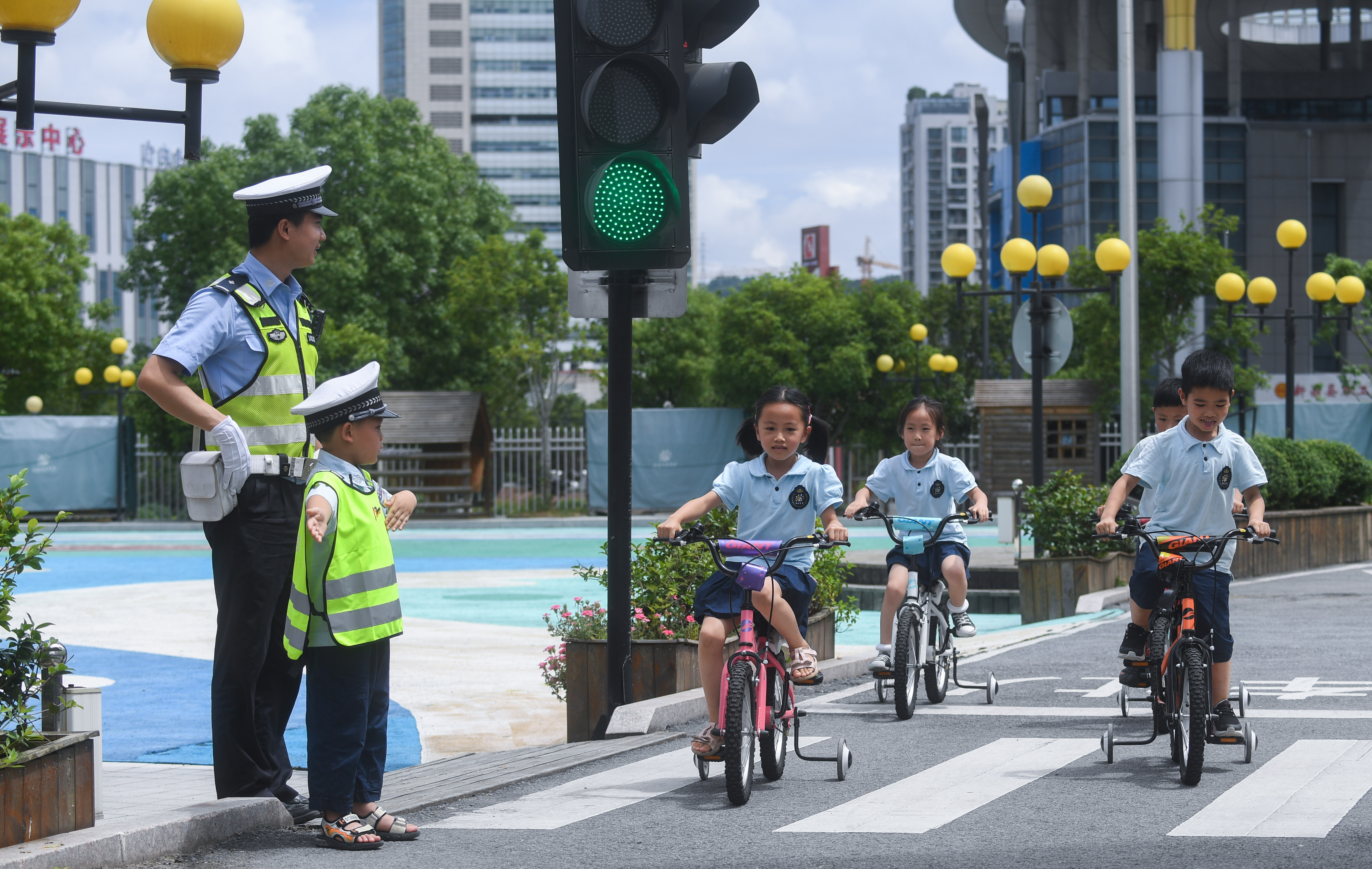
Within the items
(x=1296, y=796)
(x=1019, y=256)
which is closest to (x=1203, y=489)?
(x=1296, y=796)

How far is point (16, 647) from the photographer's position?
4691 mm

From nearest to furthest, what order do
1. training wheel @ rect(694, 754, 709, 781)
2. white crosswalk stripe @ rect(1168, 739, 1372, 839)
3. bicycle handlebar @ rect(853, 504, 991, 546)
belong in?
white crosswalk stripe @ rect(1168, 739, 1372, 839) < training wheel @ rect(694, 754, 709, 781) < bicycle handlebar @ rect(853, 504, 991, 546)

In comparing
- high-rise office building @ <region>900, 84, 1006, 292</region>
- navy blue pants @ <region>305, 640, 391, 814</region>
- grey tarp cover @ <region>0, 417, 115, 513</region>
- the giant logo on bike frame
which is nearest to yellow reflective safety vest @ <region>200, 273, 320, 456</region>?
navy blue pants @ <region>305, 640, 391, 814</region>

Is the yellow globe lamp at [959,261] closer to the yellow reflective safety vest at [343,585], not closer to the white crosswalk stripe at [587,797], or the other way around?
the white crosswalk stripe at [587,797]

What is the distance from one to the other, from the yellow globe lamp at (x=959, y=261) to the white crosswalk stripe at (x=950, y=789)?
14175 millimetres

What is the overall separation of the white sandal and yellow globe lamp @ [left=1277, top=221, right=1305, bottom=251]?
20000 millimetres

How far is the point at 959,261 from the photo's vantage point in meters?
21.2

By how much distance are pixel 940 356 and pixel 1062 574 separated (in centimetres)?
2381

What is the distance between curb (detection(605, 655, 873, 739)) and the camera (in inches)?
291

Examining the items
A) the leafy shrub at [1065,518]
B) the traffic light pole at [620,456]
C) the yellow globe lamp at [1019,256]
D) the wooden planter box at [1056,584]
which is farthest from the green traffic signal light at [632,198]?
the yellow globe lamp at [1019,256]

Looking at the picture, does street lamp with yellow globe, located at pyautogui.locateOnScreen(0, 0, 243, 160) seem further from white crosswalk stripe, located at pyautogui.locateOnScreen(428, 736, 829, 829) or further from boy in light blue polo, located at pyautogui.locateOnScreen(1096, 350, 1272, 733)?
boy in light blue polo, located at pyautogui.locateOnScreen(1096, 350, 1272, 733)

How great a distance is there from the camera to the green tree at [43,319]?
45469mm

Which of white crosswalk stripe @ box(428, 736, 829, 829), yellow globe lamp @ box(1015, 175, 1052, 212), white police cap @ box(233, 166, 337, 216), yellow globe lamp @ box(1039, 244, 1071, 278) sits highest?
yellow globe lamp @ box(1015, 175, 1052, 212)

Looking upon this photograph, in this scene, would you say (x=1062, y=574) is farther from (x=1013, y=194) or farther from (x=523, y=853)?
(x=1013, y=194)
